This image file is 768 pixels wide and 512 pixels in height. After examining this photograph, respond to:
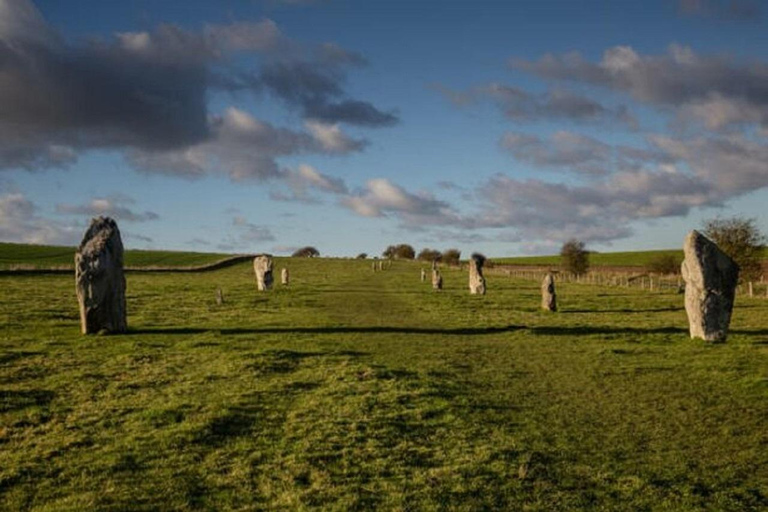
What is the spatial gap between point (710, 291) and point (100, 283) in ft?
81.1

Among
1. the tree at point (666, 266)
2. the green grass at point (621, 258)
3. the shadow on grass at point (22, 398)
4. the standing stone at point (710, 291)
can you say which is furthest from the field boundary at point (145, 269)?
the green grass at point (621, 258)

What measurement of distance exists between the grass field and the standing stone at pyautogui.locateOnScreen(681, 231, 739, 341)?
83cm

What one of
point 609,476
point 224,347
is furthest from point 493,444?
point 224,347

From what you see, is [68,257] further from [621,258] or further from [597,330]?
[621,258]

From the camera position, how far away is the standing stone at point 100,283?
2705cm

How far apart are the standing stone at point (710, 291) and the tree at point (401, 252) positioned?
14307 centimetres

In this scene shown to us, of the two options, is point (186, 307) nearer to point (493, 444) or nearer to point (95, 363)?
point (95, 363)

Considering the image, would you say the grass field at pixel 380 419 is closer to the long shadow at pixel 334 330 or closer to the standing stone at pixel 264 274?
the long shadow at pixel 334 330

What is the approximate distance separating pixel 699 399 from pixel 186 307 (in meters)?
30.5

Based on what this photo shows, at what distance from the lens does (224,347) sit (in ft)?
80.3

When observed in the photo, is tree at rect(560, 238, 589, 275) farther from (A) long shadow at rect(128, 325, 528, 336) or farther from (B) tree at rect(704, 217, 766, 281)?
(A) long shadow at rect(128, 325, 528, 336)

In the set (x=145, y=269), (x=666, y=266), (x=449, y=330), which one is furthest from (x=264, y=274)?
(x=666, y=266)

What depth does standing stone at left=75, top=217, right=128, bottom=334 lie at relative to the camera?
27.0 m

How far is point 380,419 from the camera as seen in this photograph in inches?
587
